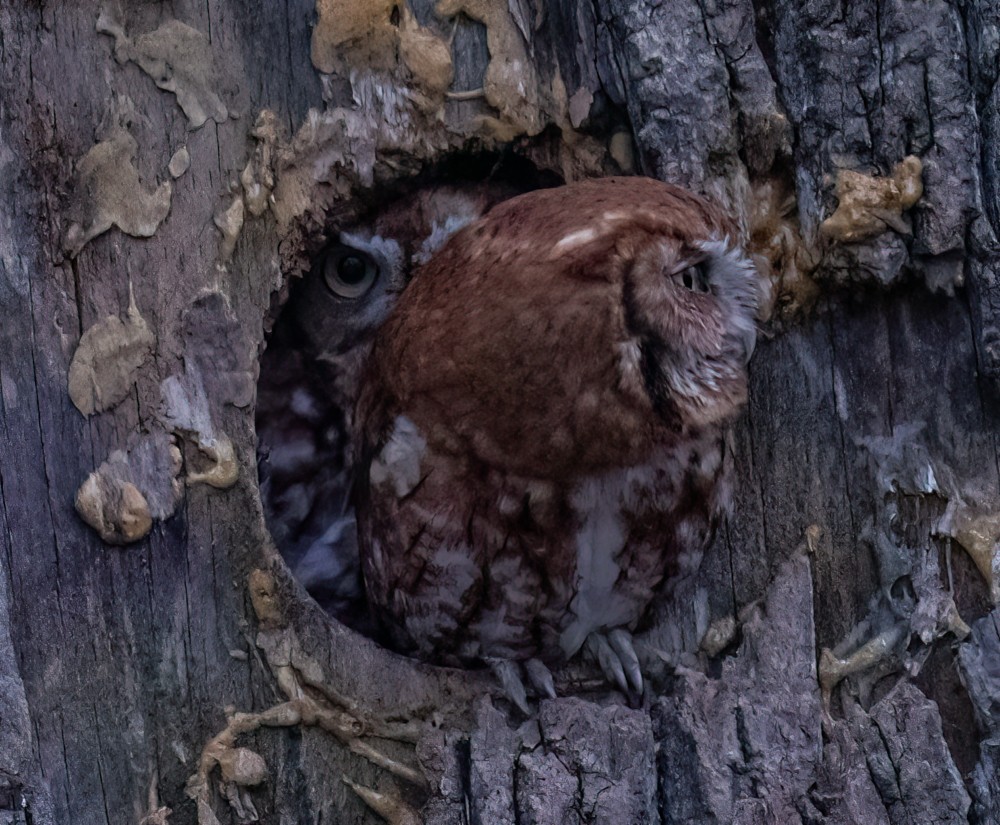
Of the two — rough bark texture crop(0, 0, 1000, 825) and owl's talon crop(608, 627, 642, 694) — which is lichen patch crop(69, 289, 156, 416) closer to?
rough bark texture crop(0, 0, 1000, 825)

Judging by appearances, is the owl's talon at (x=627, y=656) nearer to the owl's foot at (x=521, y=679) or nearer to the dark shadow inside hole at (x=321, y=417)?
the owl's foot at (x=521, y=679)

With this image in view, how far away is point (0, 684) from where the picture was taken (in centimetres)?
179

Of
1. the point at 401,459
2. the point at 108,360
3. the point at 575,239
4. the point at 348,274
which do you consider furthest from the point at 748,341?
the point at 108,360

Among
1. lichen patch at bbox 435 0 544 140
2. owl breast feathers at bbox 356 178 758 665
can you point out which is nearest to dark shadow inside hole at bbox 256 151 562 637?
owl breast feathers at bbox 356 178 758 665

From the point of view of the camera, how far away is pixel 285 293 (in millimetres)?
2070

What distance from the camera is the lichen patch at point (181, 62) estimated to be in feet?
6.17

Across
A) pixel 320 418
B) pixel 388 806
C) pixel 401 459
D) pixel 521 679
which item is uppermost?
pixel 320 418

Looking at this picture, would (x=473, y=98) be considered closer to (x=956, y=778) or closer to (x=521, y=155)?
(x=521, y=155)

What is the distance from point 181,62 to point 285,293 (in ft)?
1.45

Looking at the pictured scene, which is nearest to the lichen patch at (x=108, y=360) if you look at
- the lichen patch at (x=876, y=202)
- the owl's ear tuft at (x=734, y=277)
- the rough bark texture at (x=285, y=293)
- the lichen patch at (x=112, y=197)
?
the rough bark texture at (x=285, y=293)

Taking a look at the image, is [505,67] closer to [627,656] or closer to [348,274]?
[348,274]

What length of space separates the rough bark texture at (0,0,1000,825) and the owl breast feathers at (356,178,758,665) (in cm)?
16

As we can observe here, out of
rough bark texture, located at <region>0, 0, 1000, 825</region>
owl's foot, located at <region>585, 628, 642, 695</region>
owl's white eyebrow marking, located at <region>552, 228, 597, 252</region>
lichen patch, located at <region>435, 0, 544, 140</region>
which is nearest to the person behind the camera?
owl's white eyebrow marking, located at <region>552, 228, 597, 252</region>

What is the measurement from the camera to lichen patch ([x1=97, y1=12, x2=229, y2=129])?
1882 millimetres
